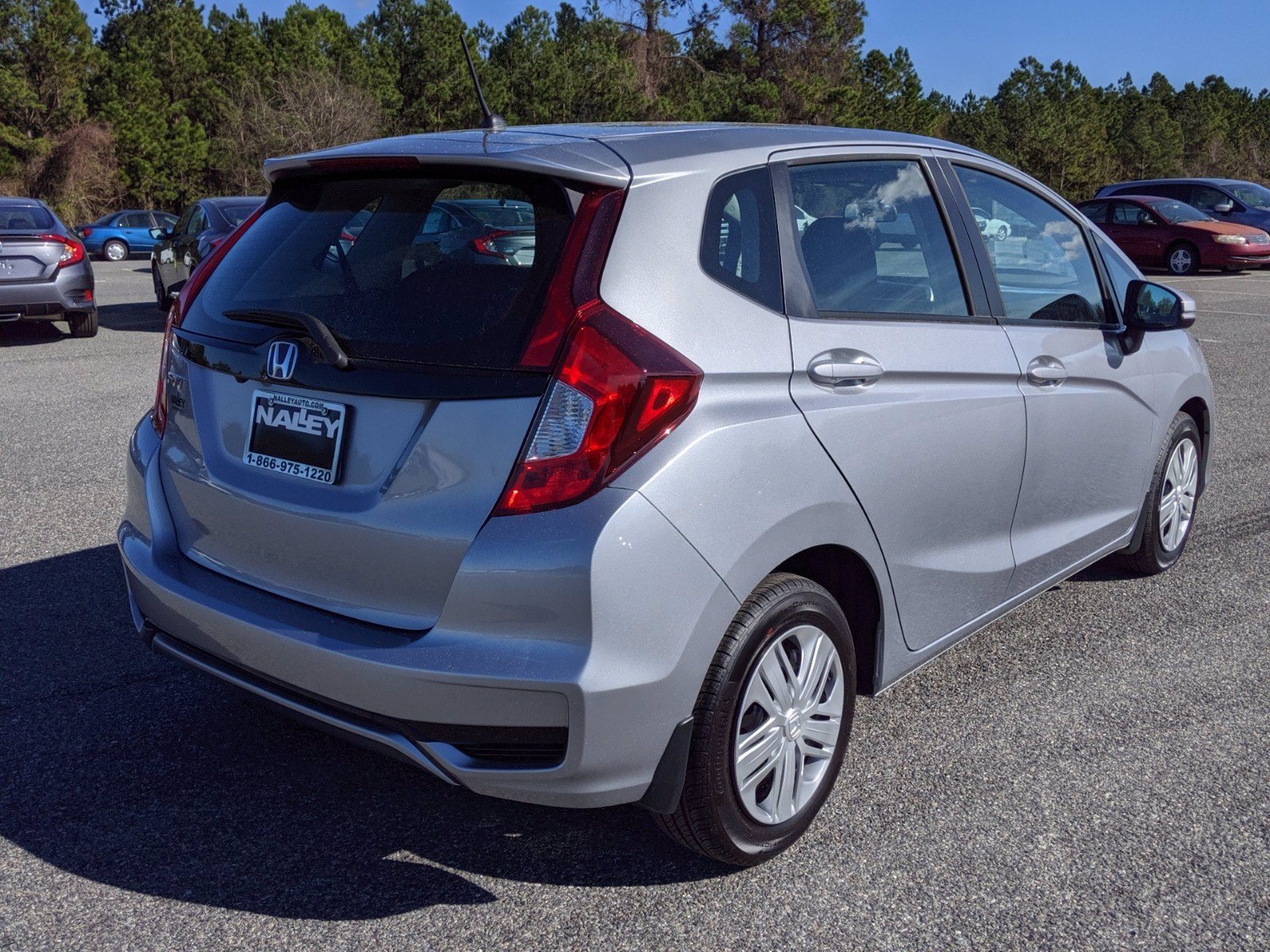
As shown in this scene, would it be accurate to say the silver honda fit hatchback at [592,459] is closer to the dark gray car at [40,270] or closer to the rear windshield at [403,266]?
the rear windshield at [403,266]

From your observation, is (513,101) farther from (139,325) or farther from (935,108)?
(139,325)

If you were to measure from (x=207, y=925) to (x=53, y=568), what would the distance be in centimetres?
274

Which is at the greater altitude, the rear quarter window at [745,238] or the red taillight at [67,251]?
the rear quarter window at [745,238]

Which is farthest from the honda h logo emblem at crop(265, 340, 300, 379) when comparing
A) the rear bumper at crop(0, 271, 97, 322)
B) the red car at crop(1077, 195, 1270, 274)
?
the red car at crop(1077, 195, 1270, 274)

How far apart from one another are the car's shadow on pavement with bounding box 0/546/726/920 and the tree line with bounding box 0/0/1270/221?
45.2 meters

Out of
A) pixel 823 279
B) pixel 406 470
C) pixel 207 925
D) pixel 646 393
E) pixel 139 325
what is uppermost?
pixel 823 279

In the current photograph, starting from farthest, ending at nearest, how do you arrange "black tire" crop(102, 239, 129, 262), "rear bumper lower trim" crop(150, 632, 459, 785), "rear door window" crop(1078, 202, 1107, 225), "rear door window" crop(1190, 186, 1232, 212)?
"black tire" crop(102, 239, 129, 262) < "rear door window" crop(1190, 186, 1232, 212) < "rear door window" crop(1078, 202, 1107, 225) < "rear bumper lower trim" crop(150, 632, 459, 785)

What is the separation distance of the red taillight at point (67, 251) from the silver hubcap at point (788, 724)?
Result: 11.4 metres

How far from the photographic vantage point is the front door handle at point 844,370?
9.29 feet

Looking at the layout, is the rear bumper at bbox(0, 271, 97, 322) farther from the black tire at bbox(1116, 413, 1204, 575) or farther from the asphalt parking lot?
the black tire at bbox(1116, 413, 1204, 575)

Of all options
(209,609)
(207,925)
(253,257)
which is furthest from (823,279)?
(207,925)

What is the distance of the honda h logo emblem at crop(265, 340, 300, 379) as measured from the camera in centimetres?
272

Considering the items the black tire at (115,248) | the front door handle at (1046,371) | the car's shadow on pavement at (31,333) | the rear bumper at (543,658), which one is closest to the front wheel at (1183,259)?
the car's shadow on pavement at (31,333)

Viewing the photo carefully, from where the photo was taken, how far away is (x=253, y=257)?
A: 3.11 m
